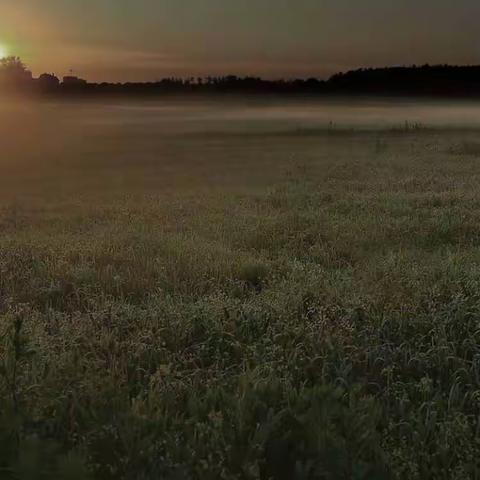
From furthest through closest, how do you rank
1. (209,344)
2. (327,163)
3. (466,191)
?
(327,163)
(466,191)
(209,344)

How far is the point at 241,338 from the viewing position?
619cm

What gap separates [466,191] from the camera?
1653 cm

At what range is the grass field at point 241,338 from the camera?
3.98m

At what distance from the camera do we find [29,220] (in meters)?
13.1

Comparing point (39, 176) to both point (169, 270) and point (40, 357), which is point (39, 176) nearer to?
point (169, 270)

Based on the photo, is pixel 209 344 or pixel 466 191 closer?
pixel 209 344

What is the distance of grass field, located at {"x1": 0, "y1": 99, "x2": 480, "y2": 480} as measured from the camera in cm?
398

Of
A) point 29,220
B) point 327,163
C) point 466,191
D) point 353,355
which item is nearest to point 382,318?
point 353,355

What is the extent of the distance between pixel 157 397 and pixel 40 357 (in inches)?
46.8

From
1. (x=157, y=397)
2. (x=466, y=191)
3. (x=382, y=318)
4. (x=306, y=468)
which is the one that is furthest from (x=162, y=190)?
(x=306, y=468)

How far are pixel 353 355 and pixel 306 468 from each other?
2.36m

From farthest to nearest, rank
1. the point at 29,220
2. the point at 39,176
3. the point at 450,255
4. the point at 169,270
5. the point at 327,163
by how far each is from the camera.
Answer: the point at 327,163 < the point at 39,176 < the point at 29,220 < the point at 450,255 < the point at 169,270

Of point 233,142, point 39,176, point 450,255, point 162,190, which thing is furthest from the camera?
point 233,142

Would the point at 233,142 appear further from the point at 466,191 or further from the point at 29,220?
the point at 29,220
